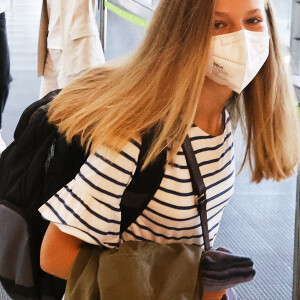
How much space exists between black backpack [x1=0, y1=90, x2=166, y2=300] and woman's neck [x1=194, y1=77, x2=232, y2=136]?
175 millimetres

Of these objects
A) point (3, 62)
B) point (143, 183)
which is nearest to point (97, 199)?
point (143, 183)

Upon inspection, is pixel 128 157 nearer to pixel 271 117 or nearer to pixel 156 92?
pixel 156 92

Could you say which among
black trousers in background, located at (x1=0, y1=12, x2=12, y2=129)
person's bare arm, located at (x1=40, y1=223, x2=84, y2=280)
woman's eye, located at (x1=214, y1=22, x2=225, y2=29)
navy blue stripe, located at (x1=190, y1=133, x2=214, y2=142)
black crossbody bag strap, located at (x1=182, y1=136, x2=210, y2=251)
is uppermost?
woman's eye, located at (x1=214, y1=22, x2=225, y2=29)

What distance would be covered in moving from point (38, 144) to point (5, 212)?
17cm

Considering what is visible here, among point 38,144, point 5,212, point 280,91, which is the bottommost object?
point 5,212

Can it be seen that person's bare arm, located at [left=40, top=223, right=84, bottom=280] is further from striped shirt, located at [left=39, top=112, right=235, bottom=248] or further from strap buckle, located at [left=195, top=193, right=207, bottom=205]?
strap buckle, located at [left=195, top=193, right=207, bottom=205]

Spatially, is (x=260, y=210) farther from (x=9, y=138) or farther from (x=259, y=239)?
(x=9, y=138)

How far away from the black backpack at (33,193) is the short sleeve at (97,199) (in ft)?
0.12

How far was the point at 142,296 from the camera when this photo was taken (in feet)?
3.92

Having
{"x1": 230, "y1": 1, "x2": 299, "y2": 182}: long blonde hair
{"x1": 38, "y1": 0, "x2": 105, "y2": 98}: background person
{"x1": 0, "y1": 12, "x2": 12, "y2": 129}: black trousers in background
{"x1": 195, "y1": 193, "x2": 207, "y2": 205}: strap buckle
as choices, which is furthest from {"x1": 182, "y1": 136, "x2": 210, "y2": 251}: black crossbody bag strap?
{"x1": 0, "y1": 12, "x2": 12, "y2": 129}: black trousers in background

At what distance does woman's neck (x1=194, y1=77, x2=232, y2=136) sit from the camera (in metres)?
1.38

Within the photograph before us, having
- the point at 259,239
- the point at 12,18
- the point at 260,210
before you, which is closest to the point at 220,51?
the point at 259,239

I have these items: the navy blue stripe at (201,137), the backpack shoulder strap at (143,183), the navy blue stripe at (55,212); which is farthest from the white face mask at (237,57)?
the navy blue stripe at (55,212)

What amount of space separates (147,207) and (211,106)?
0.27m
